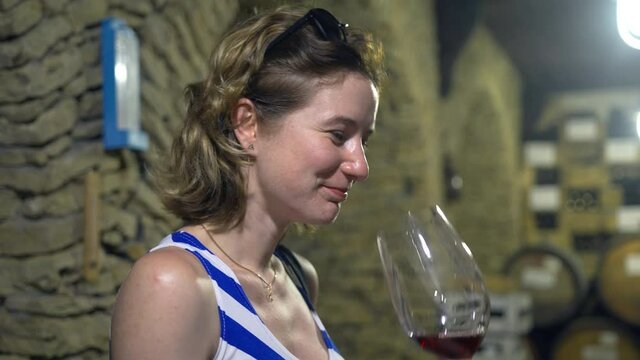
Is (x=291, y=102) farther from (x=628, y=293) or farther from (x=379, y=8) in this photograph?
(x=628, y=293)

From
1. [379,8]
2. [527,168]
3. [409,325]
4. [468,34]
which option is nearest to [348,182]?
[409,325]

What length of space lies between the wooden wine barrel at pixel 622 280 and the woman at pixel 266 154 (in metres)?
4.78

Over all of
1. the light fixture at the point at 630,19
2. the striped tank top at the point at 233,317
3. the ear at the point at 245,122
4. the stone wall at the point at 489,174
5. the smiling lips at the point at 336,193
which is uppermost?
the ear at the point at 245,122

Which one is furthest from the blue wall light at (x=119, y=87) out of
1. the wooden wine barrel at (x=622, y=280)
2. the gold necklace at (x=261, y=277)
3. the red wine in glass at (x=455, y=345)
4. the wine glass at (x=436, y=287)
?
the wooden wine barrel at (x=622, y=280)

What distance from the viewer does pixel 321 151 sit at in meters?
1.12

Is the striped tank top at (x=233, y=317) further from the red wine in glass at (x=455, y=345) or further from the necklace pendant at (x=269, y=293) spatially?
the red wine in glass at (x=455, y=345)

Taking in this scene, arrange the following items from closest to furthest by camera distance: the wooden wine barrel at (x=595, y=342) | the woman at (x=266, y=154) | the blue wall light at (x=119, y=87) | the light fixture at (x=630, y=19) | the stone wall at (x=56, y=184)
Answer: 1. the woman at (x=266, y=154)
2. the stone wall at (x=56, y=184)
3. the blue wall light at (x=119, y=87)
4. the light fixture at (x=630, y=19)
5. the wooden wine barrel at (x=595, y=342)

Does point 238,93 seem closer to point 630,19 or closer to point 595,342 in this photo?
point 630,19

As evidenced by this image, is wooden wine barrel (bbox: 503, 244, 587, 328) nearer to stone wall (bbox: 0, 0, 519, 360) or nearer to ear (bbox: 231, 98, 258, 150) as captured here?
stone wall (bbox: 0, 0, 519, 360)

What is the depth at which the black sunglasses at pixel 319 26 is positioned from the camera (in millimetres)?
1174

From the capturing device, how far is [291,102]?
1151mm

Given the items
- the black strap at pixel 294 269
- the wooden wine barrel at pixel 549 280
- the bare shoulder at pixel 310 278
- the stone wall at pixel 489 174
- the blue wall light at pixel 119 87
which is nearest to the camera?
the black strap at pixel 294 269

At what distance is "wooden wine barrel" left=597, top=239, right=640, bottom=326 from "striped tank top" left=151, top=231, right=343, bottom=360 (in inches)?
195

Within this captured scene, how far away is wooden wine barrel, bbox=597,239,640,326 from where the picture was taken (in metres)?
5.45
